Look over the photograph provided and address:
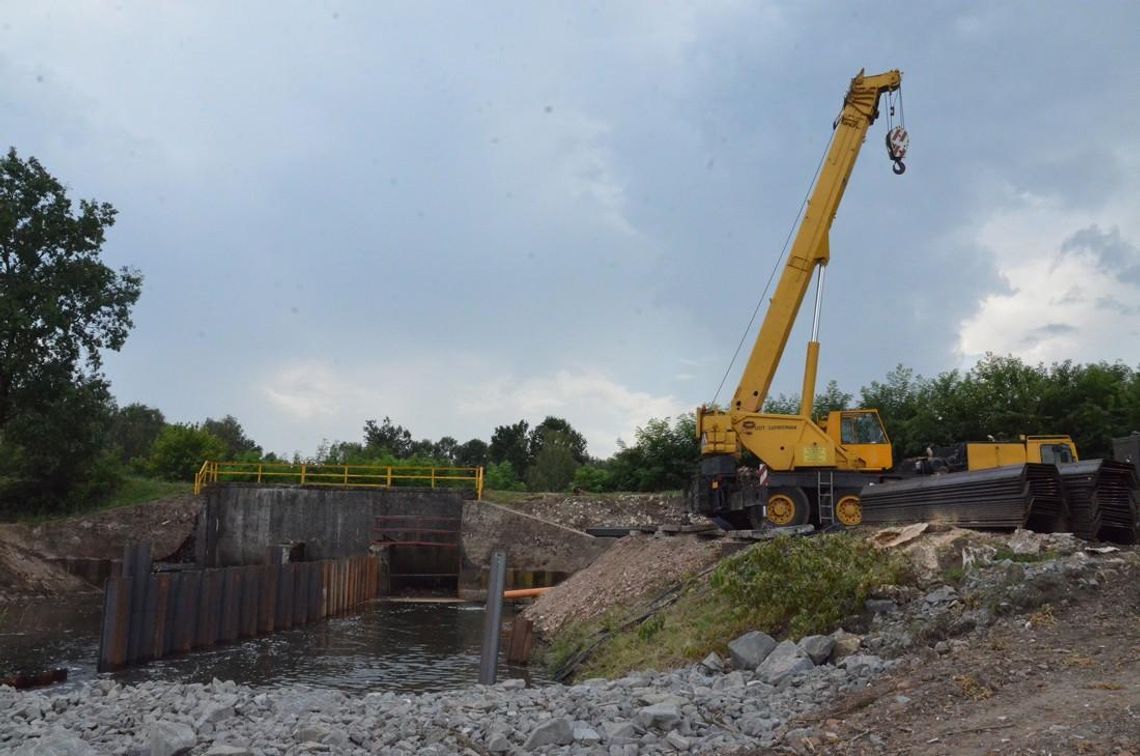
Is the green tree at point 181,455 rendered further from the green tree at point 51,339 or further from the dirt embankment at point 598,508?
the dirt embankment at point 598,508

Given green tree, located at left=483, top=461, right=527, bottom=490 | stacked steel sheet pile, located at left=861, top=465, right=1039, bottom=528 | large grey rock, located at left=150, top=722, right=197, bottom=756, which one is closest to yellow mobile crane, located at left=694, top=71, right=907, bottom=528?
stacked steel sheet pile, located at left=861, top=465, right=1039, bottom=528

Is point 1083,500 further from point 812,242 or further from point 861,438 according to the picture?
point 812,242

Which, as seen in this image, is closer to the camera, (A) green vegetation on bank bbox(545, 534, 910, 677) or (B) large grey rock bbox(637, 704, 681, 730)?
(B) large grey rock bbox(637, 704, 681, 730)

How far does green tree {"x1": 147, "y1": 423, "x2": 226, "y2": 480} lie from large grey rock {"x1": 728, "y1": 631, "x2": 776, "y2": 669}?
35.7 m

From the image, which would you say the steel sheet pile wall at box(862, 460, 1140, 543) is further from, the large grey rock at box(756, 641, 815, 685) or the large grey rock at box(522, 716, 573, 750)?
the large grey rock at box(522, 716, 573, 750)

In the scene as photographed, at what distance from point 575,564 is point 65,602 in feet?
46.7

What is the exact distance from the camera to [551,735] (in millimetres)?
6590

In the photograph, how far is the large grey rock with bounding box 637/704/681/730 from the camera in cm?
667

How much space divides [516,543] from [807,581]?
2050cm

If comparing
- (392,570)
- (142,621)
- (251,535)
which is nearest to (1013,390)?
(392,570)

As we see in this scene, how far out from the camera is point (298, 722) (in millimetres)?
7766

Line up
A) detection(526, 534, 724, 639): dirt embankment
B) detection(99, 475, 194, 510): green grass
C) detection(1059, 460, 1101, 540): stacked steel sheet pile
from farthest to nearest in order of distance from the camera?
detection(99, 475, 194, 510): green grass
detection(526, 534, 724, 639): dirt embankment
detection(1059, 460, 1101, 540): stacked steel sheet pile

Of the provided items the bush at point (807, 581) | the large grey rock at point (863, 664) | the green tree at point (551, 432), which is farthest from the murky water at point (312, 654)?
the green tree at point (551, 432)

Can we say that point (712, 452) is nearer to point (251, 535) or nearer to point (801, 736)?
point (801, 736)
